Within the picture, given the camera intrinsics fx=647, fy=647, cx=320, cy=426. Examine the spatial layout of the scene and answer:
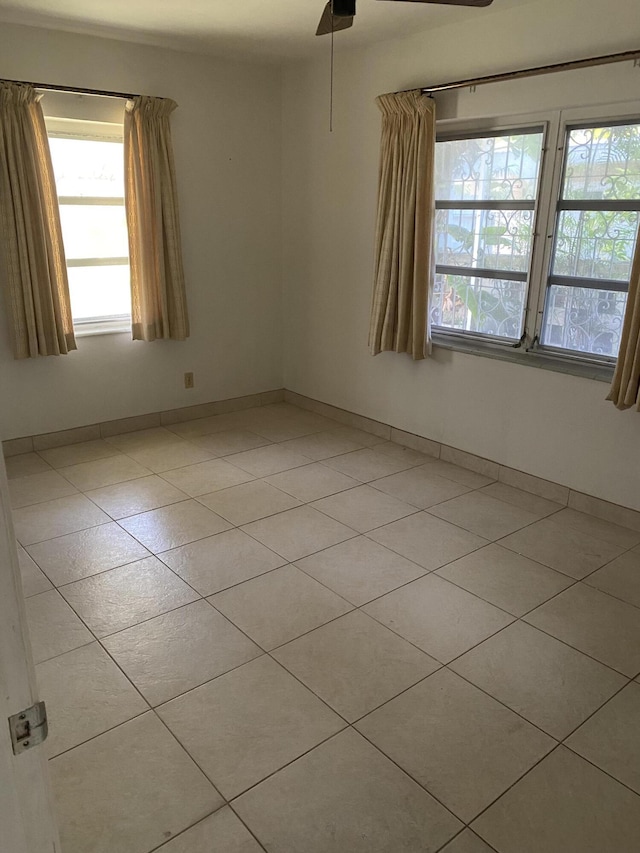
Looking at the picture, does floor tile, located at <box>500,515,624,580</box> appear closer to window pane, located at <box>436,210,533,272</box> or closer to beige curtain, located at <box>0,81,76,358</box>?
window pane, located at <box>436,210,533,272</box>

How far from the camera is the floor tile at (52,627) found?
7.54 ft

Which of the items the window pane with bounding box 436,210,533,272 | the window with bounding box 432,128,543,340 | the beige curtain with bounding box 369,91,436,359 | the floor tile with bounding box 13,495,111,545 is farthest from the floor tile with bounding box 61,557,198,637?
the window pane with bounding box 436,210,533,272

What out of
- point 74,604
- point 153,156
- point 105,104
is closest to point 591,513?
point 74,604

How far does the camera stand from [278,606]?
2.56 m

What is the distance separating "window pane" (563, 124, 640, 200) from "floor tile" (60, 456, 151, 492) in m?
2.83

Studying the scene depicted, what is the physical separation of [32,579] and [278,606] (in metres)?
1.06

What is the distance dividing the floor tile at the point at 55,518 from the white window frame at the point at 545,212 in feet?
7.60

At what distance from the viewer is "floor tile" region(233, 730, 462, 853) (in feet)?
5.29

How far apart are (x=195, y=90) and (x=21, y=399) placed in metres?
2.31

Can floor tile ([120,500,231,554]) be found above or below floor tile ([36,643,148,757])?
above

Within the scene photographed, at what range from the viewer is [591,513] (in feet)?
11.1

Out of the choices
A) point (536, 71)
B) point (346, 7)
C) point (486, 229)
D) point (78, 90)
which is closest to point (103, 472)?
point (78, 90)

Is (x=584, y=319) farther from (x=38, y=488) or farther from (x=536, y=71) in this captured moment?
(x=38, y=488)

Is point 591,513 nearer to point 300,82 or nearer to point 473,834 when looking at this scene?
point 473,834
